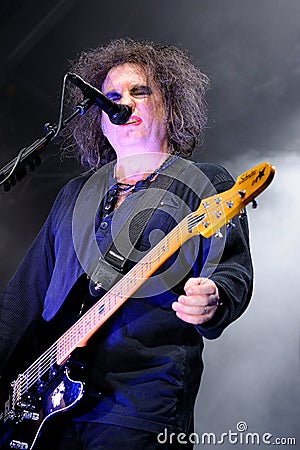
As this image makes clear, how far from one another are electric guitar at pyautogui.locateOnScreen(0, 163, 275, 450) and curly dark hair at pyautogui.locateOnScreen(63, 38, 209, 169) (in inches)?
29.0

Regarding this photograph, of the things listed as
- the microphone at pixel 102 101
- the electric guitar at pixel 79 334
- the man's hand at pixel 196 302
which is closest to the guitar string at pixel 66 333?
the electric guitar at pixel 79 334

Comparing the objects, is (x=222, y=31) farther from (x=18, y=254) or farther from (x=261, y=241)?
(x=18, y=254)

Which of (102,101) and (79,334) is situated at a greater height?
(102,101)

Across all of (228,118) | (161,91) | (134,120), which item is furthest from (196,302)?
(228,118)

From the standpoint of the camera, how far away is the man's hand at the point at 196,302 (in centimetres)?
122

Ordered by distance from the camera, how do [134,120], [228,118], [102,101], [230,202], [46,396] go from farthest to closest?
1. [228,118]
2. [134,120]
3. [102,101]
4. [46,396]
5. [230,202]

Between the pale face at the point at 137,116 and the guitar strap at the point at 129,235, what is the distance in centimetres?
19

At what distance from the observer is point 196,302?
121 cm

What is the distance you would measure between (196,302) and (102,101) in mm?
733

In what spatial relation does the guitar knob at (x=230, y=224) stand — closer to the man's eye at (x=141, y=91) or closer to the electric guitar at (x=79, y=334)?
the electric guitar at (x=79, y=334)

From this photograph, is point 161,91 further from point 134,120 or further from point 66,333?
point 66,333

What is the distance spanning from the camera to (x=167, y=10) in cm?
330

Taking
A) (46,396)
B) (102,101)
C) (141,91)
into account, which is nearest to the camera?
(46,396)

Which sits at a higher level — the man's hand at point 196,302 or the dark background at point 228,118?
the dark background at point 228,118
